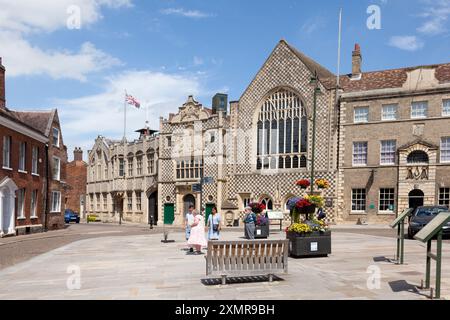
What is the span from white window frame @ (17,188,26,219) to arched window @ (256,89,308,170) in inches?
748

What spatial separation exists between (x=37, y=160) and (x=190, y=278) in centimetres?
2248

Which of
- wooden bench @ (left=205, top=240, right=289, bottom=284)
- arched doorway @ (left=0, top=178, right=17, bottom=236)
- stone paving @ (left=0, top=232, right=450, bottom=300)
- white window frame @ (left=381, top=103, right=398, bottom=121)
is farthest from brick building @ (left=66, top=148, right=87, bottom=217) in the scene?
wooden bench @ (left=205, top=240, right=289, bottom=284)

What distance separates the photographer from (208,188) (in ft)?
128

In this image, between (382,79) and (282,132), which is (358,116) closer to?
(382,79)

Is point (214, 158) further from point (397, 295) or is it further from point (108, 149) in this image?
point (397, 295)

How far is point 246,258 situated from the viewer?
29.0ft

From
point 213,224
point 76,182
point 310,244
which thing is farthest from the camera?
point 76,182

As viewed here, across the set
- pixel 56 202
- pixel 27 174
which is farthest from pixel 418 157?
pixel 56 202

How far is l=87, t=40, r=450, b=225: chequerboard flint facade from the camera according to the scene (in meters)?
29.8

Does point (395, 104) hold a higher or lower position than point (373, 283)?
higher

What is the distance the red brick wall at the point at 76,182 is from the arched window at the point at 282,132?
3408 cm

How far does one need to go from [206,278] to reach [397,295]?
409 centimetres

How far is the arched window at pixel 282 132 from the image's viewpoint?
35.2 m

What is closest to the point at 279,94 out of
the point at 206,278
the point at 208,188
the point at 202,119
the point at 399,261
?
the point at 202,119
